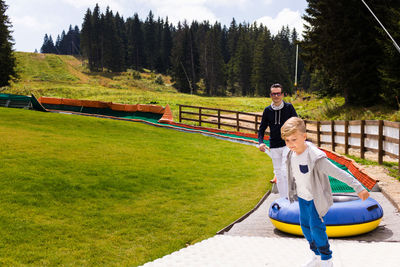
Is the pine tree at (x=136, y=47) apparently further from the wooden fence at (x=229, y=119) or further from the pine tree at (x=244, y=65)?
the wooden fence at (x=229, y=119)

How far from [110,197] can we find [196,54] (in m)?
80.0

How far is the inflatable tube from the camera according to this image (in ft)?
17.8

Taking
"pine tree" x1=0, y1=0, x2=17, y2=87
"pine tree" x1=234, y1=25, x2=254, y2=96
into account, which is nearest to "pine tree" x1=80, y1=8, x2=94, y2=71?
"pine tree" x1=234, y1=25, x2=254, y2=96

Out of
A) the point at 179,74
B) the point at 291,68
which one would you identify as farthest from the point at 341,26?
the point at 291,68

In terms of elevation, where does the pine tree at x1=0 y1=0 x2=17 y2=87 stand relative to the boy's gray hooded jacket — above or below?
above

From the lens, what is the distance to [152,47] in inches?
4771

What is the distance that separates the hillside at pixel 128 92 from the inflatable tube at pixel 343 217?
10892 mm

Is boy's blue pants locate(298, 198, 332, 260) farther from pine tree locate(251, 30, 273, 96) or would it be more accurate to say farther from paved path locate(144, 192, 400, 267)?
pine tree locate(251, 30, 273, 96)

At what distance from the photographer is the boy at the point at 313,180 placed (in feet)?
11.9

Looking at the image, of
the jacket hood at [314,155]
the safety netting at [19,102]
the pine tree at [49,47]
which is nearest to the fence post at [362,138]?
the jacket hood at [314,155]

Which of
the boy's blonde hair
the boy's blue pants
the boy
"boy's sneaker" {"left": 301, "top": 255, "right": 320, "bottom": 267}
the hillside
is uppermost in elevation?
the hillside

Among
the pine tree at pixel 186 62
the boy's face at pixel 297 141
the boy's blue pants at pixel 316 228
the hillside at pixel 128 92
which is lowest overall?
the boy's blue pants at pixel 316 228

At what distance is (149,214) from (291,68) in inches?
4167

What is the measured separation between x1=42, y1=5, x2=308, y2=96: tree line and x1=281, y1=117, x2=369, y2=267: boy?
217ft
